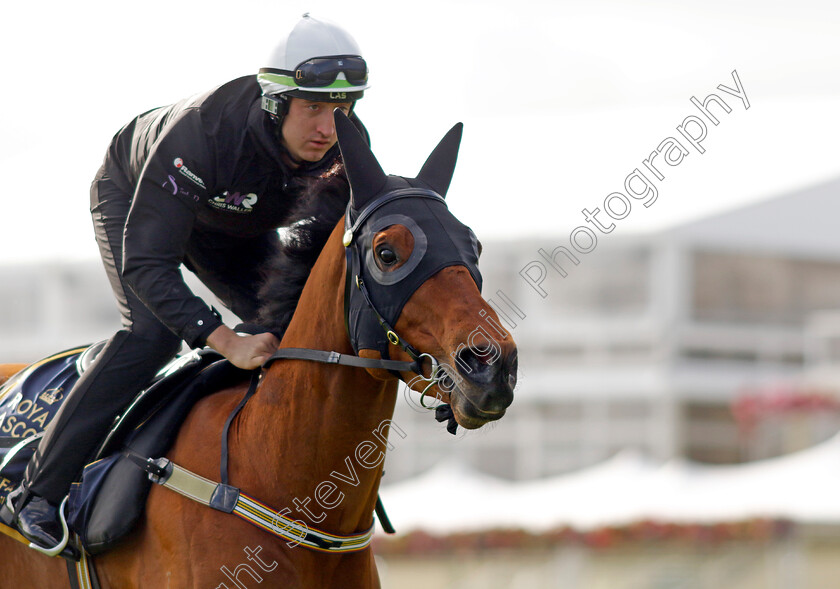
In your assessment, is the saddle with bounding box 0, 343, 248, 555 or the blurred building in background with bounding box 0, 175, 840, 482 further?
the blurred building in background with bounding box 0, 175, 840, 482

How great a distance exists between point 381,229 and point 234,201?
912 millimetres

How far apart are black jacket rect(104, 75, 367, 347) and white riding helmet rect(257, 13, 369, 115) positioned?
15cm

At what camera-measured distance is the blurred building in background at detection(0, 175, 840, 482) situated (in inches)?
641

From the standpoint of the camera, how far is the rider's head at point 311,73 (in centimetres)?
336

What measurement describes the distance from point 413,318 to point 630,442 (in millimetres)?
13877

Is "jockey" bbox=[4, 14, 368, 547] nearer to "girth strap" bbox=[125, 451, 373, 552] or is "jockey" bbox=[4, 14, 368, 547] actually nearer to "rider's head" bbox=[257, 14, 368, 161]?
"rider's head" bbox=[257, 14, 368, 161]

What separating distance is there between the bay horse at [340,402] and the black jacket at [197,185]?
0.40 metres

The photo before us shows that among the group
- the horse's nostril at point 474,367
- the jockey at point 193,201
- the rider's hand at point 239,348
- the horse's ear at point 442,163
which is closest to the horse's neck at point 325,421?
the rider's hand at point 239,348

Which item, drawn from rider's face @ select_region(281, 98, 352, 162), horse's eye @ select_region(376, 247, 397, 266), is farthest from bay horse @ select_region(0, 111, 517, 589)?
rider's face @ select_region(281, 98, 352, 162)

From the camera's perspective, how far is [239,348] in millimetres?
3342

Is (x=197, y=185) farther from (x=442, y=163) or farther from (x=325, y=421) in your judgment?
(x=325, y=421)

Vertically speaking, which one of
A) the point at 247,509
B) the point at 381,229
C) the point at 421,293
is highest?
the point at 381,229

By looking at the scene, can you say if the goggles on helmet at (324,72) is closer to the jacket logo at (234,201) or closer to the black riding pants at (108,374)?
the jacket logo at (234,201)

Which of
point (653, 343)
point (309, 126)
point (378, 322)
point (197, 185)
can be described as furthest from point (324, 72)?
point (653, 343)
